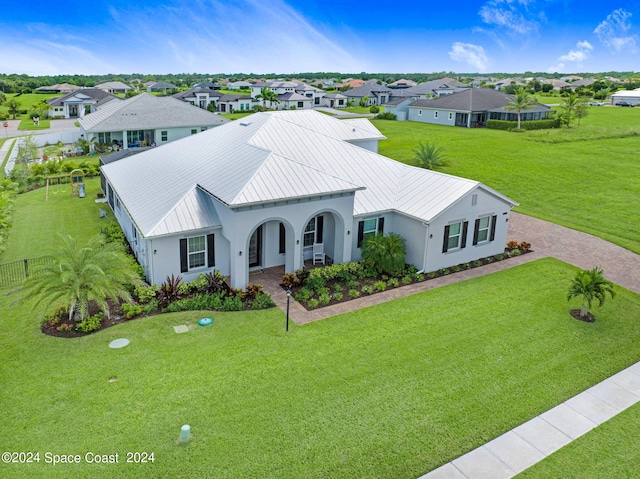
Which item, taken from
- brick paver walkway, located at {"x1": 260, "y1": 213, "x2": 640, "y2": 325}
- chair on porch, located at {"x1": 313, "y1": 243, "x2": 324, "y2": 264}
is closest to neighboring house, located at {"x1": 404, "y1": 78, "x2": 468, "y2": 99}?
brick paver walkway, located at {"x1": 260, "y1": 213, "x2": 640, "y2": 325}

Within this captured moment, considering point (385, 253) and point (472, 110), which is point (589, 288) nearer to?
point (385, 253)

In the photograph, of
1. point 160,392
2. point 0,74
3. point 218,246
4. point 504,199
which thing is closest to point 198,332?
point 160,392

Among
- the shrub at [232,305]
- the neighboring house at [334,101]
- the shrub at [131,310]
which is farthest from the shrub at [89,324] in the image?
the neighboring house at [334,101]

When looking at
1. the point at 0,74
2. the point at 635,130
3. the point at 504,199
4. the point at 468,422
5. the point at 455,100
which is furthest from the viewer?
the point at 0,74

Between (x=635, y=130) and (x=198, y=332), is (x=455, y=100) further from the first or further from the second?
(x=198, y=332)

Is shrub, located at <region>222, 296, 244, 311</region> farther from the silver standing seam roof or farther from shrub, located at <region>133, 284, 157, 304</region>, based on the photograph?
the silver standing seam roof

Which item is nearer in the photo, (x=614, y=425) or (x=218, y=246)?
(x=614, y=425)

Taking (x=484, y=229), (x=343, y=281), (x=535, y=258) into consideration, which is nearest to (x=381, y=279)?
(x=343, y=281)
